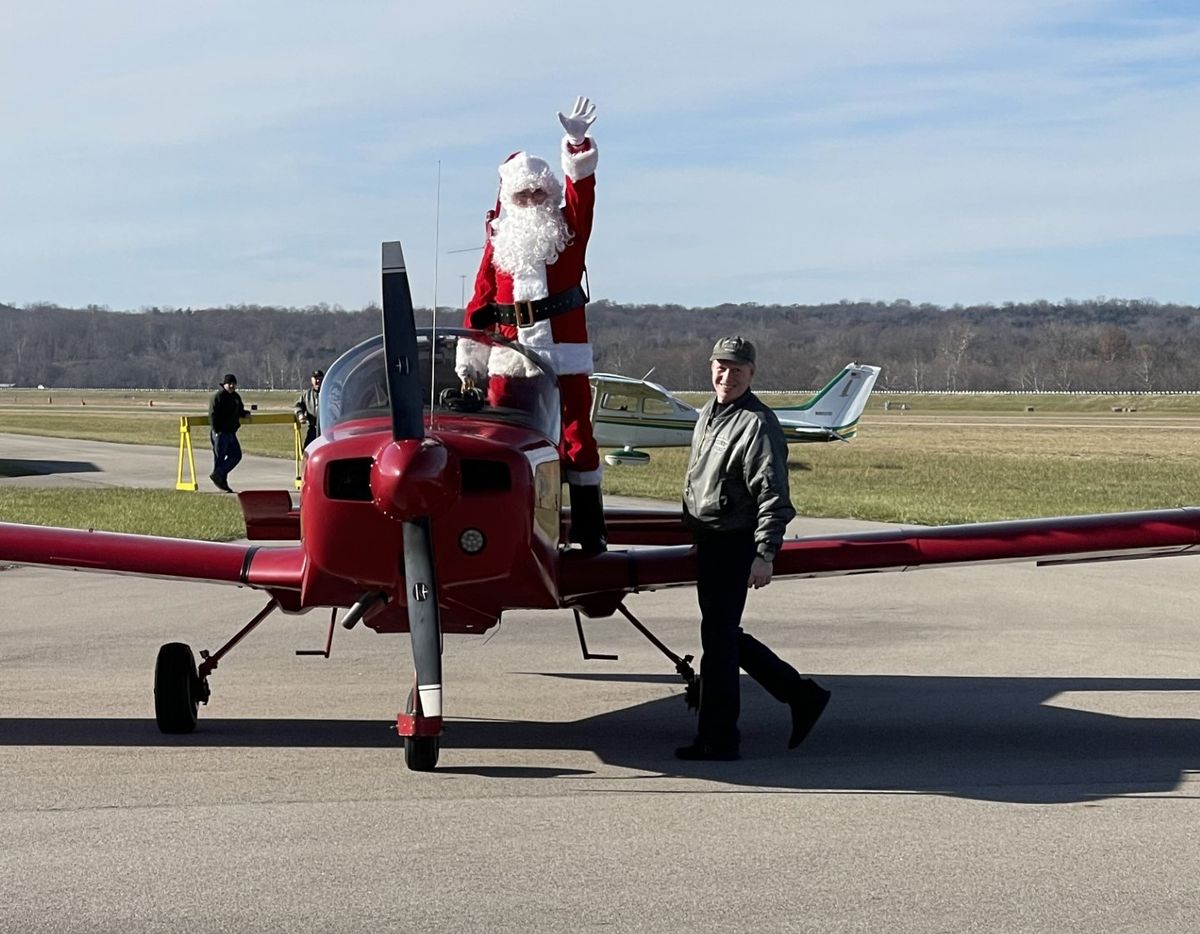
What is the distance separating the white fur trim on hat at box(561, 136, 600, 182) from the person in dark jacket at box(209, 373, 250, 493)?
16.7m

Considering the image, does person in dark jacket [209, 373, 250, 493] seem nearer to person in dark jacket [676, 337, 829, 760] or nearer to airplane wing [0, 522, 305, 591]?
airplane wing [0, 522, 305, 591]

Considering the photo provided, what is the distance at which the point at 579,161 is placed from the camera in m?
8.38

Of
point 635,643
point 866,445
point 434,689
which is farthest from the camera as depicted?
point 866,445

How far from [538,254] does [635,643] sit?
3276 millimetres

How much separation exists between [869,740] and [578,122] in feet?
11.7

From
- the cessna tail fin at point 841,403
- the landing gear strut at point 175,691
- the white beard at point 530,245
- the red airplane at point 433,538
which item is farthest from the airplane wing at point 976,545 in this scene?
the cessna tail fin at point 841,403

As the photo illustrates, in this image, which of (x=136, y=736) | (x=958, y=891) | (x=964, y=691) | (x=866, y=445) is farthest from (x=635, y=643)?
(x=866, y=445)

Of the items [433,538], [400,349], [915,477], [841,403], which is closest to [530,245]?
[400,349]

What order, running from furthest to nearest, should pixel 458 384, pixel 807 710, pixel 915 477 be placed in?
1. pixel 915 477
2. pixel 458 384
3. pixel 807 710

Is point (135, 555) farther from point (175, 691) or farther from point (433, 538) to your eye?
point (433, 538)

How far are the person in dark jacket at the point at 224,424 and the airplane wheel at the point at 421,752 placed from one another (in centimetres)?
1852

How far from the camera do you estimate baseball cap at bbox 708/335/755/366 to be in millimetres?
6941

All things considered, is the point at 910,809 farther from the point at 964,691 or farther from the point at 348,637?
the point at 348,637

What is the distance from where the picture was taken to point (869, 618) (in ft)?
37.6
